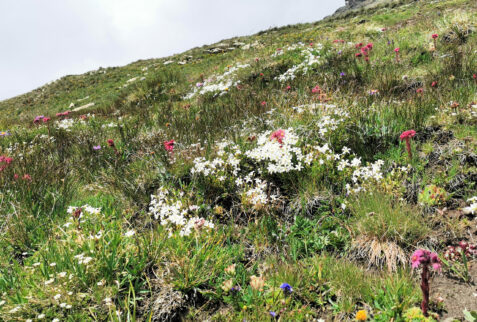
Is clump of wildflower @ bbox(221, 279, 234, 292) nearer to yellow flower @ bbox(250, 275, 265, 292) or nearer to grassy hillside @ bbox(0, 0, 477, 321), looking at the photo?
grassy hillside @ bbox(0, 0, 477, 321)

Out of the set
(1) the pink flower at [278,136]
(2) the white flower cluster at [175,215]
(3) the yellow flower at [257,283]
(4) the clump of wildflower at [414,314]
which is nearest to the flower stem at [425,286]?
(4) the clump of wildflower at [414,314]

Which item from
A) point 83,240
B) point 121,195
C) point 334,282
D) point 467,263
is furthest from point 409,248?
point 121,195

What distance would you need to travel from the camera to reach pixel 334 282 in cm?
228

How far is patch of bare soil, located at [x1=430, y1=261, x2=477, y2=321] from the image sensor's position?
1949 mm

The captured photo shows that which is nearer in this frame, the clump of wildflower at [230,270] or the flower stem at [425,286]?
the flower stem at [425,286]

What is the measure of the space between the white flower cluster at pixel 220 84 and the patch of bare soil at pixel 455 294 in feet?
24.1

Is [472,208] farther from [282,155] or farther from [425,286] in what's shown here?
[282,155]

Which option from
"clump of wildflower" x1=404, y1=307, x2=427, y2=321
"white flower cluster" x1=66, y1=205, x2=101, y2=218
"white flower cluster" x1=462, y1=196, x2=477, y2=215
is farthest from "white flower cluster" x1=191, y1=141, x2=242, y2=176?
"white flower cluster" x1=462, y1=196, x2=477, y2=215

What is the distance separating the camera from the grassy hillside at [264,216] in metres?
2.20

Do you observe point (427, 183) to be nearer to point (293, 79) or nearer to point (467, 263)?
point (467, 263)

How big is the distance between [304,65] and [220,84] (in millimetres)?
2918

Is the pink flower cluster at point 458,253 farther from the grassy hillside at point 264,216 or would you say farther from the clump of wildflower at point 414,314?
the clump of wildflower at point 414,314

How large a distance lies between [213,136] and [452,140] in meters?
3.49

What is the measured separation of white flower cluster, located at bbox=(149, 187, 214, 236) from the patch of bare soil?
2.02m
